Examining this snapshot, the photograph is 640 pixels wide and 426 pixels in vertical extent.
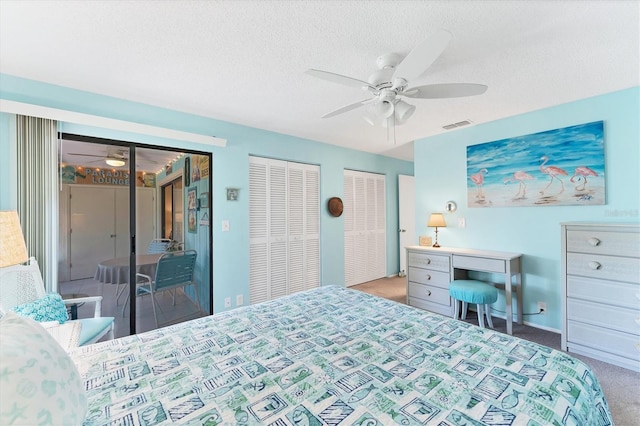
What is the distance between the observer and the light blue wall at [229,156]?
2.21 metres

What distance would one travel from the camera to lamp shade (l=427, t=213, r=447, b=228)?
3557 millimetres

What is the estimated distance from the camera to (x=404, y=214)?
5.36 m

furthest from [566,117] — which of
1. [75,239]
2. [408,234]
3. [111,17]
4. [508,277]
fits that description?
[75,239]

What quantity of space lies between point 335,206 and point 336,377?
3.23 meters

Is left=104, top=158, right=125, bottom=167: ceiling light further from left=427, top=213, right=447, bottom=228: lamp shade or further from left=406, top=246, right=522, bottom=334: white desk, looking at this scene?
left=427, top=213, right=447, bottom=228: lamp shade

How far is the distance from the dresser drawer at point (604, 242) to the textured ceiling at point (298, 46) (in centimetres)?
127

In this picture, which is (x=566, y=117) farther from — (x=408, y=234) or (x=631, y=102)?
(x=408, y=234)

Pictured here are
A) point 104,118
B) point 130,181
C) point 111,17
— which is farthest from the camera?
point 130,181

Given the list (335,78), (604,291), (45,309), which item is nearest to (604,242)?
(604,291)

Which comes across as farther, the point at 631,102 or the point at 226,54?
the point at 631,102

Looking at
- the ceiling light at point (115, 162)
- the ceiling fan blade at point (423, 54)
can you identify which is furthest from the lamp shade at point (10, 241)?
the ceiling fan blade at point (423, 54)

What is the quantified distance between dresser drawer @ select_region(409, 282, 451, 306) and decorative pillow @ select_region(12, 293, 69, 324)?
11.3 ft

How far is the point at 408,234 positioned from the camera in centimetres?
543

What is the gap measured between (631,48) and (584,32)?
0.48 metres
